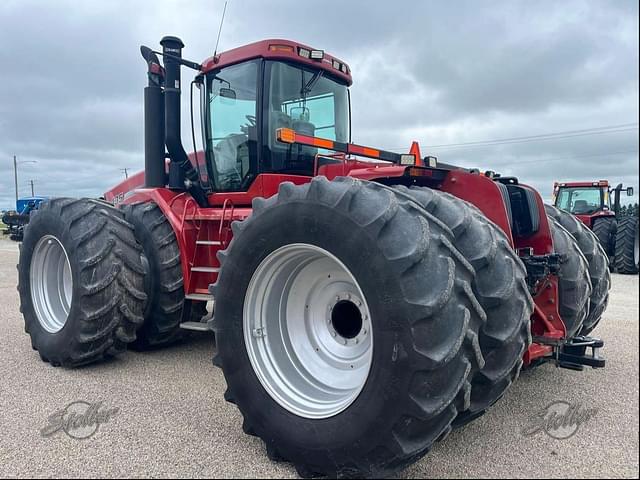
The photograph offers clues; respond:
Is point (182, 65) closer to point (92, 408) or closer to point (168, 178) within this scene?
point (168, 178)

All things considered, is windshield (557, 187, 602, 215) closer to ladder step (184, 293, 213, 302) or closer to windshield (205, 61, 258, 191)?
windshield (205, 61, 258, 191)

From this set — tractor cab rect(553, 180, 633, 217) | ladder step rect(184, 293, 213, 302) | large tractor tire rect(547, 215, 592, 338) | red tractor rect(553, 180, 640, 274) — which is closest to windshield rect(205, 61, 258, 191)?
ladder step rect(184, 293, 213, 302)

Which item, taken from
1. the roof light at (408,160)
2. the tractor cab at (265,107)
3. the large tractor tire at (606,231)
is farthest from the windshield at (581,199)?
the roof light at (408,160)

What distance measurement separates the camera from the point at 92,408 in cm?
367

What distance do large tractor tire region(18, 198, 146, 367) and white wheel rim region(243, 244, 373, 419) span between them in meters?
1.85

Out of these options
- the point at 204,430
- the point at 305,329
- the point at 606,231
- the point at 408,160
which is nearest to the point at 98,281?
the point at 204,430

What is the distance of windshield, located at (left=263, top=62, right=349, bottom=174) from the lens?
4.47 metres

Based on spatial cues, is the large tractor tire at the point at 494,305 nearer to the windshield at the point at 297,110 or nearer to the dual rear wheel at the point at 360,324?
the dual rear wheel at the point at 360,324

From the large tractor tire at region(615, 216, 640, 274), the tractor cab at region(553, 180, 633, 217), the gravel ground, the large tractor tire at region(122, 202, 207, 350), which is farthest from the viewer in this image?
the tractor cab at region(553, 180, 633, 217)

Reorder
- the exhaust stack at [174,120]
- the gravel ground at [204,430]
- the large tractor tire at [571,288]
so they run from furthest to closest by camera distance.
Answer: the exhaust stack at [174,120]
the large tractor tire at [571,288]
the gravel ground at [204,430]

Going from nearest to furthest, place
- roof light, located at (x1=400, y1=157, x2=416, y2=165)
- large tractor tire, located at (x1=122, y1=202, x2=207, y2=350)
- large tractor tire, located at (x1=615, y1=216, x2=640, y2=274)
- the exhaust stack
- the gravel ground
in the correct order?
the gravel ground → roof light, located at (x1=400, y1=157, x2=416, y2=165) → large tractor tire, located at (x1=122, y1=202, x2=207, y2=350) → the exhaust stack → large tractor tire, located at (x1=615, y1=216, x2=640, y2=274)

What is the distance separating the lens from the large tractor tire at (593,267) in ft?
14.4

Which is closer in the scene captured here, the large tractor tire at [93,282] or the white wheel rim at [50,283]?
the large tractor tire at [93,282]

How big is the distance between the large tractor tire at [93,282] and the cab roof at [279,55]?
168cm
